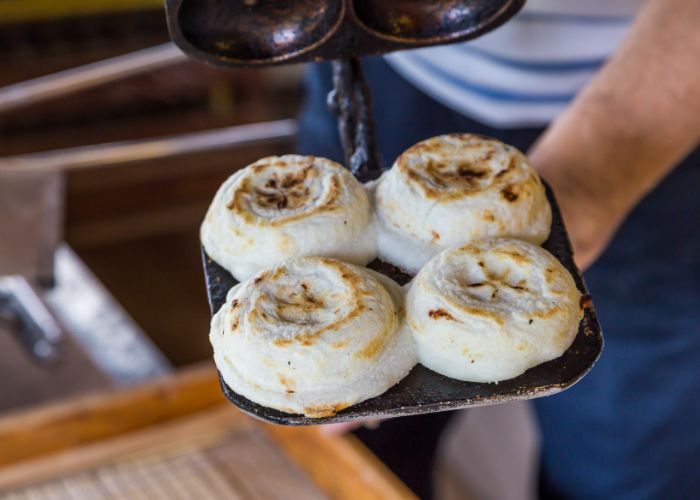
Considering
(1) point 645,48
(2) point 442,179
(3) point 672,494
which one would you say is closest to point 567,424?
(3) point 672,494

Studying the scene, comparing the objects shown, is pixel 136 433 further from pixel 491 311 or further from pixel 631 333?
pixel 491 311

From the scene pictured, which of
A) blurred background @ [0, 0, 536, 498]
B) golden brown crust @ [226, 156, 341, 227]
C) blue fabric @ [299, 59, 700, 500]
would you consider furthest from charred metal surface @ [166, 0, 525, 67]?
blurred background @ [0, 0, 536, 498]

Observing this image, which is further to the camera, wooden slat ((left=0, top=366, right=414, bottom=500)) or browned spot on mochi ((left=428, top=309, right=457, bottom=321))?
wooden slat ((left=0, top=366, right=414, bottom=500))

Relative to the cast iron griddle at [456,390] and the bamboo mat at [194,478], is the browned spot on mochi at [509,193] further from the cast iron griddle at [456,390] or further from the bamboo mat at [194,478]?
the bamboo mat at [194,478]

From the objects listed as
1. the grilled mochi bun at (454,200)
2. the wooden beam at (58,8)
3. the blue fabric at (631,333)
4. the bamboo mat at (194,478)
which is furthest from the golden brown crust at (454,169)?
the wooden beam at (58,8)

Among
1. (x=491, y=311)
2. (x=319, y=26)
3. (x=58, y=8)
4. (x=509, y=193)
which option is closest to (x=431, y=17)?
(x=319, y=26)

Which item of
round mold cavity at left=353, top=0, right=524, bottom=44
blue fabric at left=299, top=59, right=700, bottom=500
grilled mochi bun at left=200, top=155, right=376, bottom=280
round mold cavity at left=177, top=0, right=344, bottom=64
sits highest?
round mold cavity at left=353, top=0, right=524, bottom=44

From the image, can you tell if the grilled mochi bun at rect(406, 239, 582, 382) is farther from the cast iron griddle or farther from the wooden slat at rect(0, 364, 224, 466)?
the wooden slat at rect(0, 364, 224, 466)
